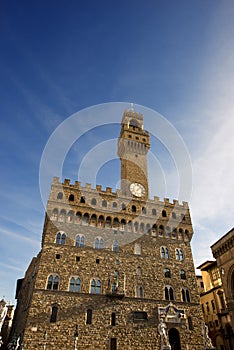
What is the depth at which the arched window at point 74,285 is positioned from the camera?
2938cm

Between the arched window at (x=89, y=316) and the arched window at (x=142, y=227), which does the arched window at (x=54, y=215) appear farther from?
the arched window at (x=142, y=227)

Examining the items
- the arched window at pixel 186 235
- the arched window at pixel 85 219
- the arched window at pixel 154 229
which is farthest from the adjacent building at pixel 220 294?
the arched window at pixel 85 219

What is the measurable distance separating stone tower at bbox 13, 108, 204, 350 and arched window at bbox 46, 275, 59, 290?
10cm

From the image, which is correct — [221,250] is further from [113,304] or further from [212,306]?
[113,304]

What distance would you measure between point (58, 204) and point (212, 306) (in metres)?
29.9

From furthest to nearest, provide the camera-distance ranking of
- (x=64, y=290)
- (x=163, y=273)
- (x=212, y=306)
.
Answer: (x=212, y=306) < (x=163, y=273) < (x=64, y=290)

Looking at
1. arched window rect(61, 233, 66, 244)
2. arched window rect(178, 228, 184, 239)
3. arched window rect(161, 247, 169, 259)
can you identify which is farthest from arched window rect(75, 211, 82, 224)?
arched window rect(178, 228, 184, 239)

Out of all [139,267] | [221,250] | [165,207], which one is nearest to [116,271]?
[139,267]

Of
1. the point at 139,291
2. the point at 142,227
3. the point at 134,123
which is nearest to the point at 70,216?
the point at 142,227

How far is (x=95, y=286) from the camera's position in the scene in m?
30.3

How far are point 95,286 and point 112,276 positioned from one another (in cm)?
238

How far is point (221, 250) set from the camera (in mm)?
35938

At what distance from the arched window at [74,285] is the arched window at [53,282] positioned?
1574 mm

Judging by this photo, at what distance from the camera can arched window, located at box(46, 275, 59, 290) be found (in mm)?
28753
